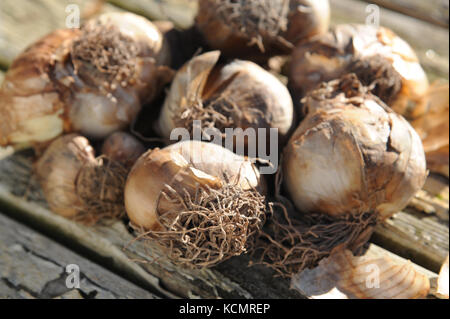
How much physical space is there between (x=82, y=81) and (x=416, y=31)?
1.48m

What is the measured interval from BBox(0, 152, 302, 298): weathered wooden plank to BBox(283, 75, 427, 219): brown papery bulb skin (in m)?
0.28

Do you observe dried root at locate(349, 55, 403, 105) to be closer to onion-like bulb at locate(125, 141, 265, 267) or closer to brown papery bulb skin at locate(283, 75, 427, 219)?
brown papery bulb skin at locate(283, 75, 427, 219)

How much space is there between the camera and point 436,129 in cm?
162

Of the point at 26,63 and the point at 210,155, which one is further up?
the point at 26,63

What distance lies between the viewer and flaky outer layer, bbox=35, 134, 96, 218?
1382 mm

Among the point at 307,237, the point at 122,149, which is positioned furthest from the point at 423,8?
the point at 122,149

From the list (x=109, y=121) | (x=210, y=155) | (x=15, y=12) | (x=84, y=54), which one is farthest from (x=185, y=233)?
(x=15, y=12)

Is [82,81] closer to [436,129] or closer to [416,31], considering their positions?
[436,129]

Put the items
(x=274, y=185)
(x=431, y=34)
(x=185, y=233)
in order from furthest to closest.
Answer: (x=431, y=34) → (x=274, y=185) → (x=185, y=233)

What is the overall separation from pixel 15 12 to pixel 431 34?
74.2 inches

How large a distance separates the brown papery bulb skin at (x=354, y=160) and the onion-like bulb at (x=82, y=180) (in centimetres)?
54

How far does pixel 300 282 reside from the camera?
125cm

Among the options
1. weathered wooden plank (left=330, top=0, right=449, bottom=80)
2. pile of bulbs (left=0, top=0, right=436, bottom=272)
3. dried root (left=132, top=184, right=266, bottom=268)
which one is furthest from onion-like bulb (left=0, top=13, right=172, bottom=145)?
weathered wooden plank (left=330, top=0, right=449, bottom=80)
